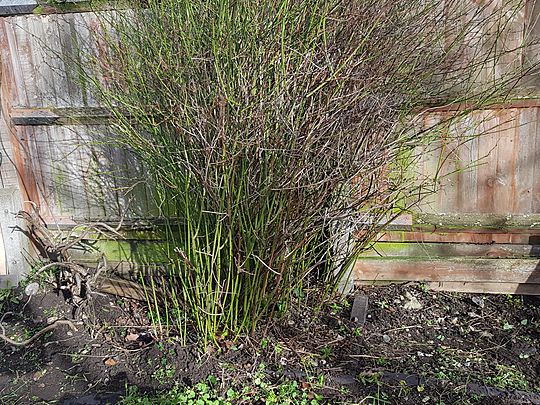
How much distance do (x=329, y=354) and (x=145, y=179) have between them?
1761 mm

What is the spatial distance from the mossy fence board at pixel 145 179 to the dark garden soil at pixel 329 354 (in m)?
0.24

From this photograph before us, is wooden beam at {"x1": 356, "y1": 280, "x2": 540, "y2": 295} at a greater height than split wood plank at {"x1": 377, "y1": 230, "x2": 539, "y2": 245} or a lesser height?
lesser

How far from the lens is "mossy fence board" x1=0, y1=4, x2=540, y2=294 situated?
11.6ft

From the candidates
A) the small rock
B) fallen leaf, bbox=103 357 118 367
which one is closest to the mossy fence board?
the small rock

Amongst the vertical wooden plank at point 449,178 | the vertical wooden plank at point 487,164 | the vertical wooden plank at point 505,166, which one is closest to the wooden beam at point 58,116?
the vertical wooden plank at point 449,178

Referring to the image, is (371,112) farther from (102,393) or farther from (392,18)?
(102,393)

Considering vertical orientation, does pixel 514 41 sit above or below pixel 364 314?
above

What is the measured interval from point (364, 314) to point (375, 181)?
1002 millimetres

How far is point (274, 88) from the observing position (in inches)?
97.8

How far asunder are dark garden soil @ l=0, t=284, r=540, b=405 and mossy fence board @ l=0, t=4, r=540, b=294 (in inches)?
9.4

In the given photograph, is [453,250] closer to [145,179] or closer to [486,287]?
[486,287]

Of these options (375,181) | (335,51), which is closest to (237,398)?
(375,181)

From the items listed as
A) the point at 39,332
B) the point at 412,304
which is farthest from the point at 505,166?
A: the point at 39,332

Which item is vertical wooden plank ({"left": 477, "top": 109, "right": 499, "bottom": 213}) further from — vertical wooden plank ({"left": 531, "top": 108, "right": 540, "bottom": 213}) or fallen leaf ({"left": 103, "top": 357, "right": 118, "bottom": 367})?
fallen leaf ({"left": 103, "top": 357, "right": 118, "bottom": 367})
